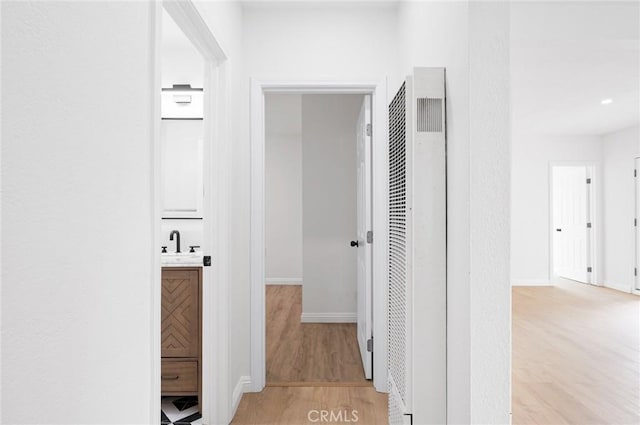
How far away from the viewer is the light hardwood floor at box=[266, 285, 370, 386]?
3.02m

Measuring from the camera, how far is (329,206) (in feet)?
15.1

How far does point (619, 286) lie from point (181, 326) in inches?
280

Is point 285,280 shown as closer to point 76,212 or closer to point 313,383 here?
point 313,383

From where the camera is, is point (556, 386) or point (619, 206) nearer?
point (556, 386)

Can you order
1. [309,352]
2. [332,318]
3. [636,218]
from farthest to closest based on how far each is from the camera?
[636,218]
[332,318]
[309,352]

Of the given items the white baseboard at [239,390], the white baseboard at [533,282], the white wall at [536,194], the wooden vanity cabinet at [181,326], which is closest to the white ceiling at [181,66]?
the wooden vanity cabinet at [181,326]

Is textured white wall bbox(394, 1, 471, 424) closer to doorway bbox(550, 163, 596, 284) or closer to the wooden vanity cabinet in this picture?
the wooden vanity cabinet

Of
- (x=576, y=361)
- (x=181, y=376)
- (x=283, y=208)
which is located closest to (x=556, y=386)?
(x=576, y=361)

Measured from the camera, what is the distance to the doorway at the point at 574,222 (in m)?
→ 7.11

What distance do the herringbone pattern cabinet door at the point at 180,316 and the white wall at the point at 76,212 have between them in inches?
45.7

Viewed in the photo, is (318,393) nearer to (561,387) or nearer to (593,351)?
(561,387)

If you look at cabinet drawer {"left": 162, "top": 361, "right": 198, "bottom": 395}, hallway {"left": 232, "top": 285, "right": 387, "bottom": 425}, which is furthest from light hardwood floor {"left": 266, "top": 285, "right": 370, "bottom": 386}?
cabinet drawer {"left": 162, "top": 361, "right": 198, "bottom": 395}

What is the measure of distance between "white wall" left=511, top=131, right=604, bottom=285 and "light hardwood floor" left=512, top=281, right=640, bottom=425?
1.22m

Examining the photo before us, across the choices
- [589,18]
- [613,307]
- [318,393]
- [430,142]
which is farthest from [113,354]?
[613,307]
